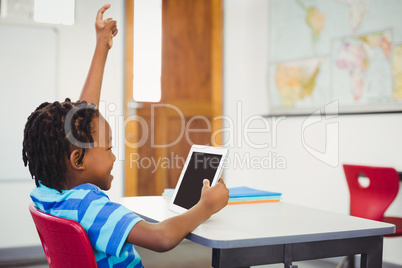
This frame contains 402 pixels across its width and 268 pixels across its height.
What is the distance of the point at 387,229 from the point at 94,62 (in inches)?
47.0

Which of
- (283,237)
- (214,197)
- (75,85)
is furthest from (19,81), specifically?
(283,237)

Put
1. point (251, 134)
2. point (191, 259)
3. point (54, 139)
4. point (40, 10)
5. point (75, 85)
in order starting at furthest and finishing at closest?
point (251, 134), point (75, 85), point (40, 10), point (191, 259), point (54, 139)

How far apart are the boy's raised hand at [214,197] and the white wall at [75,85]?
273 cm

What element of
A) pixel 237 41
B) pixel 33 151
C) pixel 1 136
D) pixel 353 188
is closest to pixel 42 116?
pixel 33 151

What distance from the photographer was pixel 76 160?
118 centimetres

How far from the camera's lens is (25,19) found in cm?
358

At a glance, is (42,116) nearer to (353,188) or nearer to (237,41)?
(353,188)

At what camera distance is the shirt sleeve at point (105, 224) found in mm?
1061

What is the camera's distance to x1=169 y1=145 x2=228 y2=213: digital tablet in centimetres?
141

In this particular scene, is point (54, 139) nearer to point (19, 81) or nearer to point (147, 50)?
point (19, 81)

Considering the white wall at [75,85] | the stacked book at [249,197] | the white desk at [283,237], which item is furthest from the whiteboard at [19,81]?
the white desk at [283,237]

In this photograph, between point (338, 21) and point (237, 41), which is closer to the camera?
point (338, 21)

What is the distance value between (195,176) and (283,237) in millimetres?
426

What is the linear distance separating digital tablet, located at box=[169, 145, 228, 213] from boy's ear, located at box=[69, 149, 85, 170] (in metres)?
0.40
